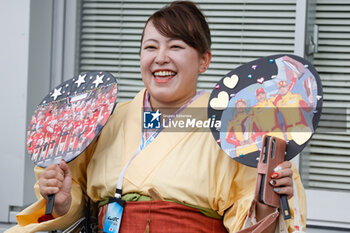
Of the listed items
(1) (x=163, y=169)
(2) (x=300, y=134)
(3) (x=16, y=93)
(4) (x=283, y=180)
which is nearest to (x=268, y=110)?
(2) (x=300, y=134)

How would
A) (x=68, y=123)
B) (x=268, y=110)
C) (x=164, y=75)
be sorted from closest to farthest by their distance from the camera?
(x=268, y=110) → (x=164, y=75) → (x=68, y=123)

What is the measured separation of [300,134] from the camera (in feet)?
5.15

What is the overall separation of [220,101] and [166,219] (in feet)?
1.26

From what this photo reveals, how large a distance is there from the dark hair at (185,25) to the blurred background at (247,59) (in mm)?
926

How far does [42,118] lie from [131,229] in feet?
1.63

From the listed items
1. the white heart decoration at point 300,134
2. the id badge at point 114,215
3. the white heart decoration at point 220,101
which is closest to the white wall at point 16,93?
the id badge at point 114,215

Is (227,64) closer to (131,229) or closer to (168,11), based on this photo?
(168,11)

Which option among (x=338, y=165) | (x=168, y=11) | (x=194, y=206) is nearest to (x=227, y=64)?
(x=338, y=165)

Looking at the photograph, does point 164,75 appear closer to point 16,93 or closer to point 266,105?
point 266,105

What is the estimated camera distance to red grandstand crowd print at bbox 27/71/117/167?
178 centimetres

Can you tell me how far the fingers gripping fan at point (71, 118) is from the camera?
5.84ft

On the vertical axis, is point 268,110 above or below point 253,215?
above

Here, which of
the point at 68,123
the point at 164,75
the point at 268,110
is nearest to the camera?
the point at 268,110

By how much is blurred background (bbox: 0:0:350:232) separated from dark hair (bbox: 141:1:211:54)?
0.93 metres
